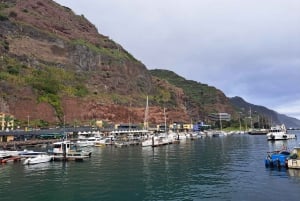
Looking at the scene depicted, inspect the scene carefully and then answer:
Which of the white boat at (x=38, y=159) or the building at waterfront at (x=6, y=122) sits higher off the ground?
the building at waterfront at (x=6, y=122)

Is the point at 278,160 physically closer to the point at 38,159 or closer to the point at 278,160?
the point at 278,160

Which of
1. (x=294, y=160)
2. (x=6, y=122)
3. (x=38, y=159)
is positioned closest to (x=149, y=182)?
(x=294, y=160)

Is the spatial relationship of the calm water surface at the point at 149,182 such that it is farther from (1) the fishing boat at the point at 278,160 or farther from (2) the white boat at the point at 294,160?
(1) the fishing boat at the point at 278,160

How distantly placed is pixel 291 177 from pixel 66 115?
14790cm

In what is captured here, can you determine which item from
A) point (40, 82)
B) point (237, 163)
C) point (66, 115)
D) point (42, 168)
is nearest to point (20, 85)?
point (40, 82)

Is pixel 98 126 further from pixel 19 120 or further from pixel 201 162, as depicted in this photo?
pixel 201 162

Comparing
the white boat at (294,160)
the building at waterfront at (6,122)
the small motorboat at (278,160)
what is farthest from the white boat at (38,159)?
the building at waterfront at (6,122)

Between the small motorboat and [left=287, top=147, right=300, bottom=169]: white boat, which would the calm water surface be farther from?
the small motorboat

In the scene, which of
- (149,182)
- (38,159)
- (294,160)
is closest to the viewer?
(149,182)

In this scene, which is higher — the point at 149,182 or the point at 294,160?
the point at 294,160

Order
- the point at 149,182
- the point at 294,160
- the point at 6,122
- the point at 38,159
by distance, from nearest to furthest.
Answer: the point at 149,182 < the point at 294,160 < the point at 38,159 < the point at 6,122

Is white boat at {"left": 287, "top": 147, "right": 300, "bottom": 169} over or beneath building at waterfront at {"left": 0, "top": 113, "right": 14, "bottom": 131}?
beneath

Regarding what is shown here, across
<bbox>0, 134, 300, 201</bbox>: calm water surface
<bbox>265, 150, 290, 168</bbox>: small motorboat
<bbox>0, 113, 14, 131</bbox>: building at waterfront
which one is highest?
<bbox>0, 113, 14, 131</bbox>: building at waterfront

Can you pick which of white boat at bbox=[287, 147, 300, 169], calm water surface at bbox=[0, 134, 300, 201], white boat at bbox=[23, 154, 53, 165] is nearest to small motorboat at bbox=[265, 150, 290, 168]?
white boat at bbox=[287, 147, 300, 169]
